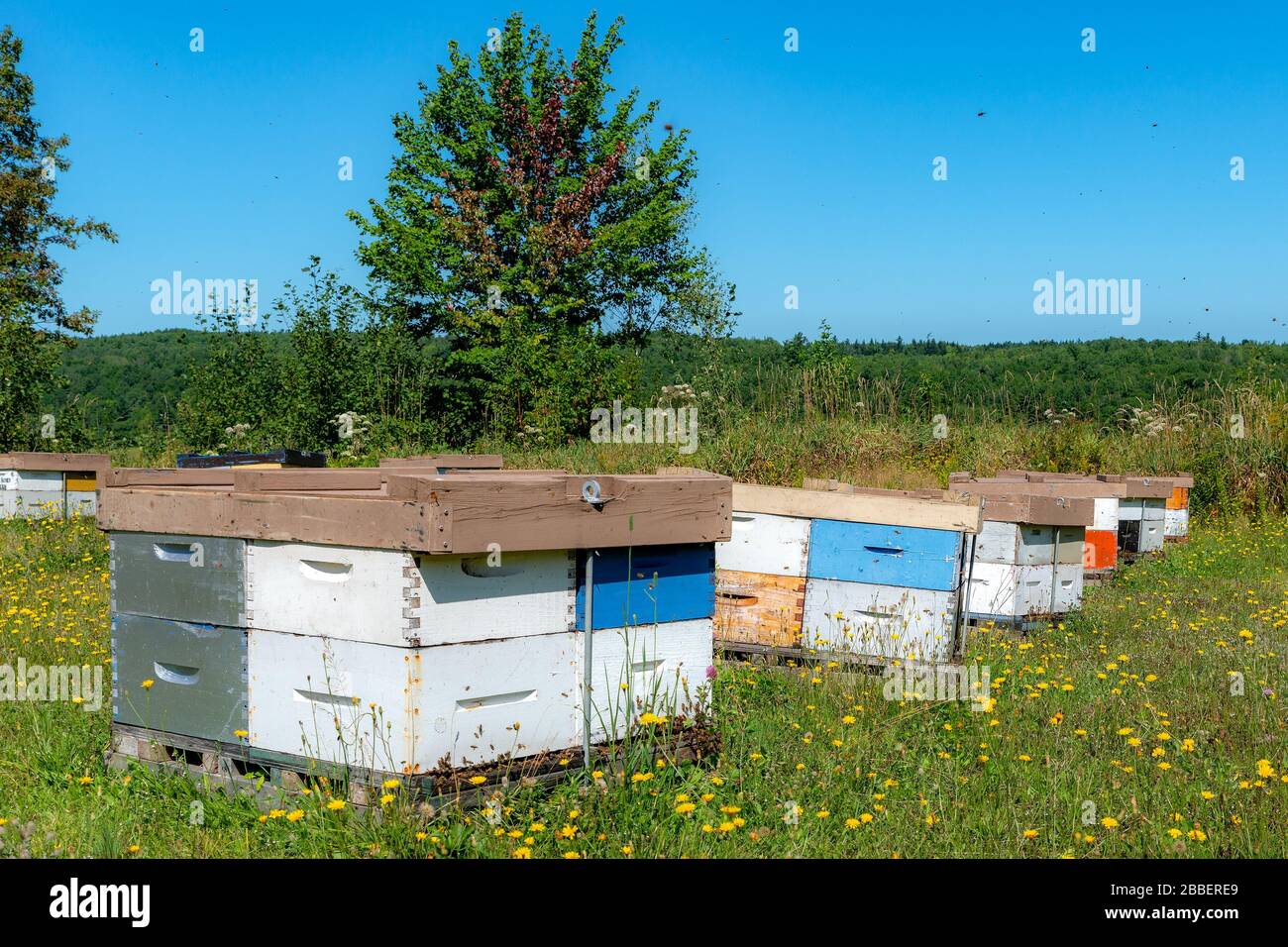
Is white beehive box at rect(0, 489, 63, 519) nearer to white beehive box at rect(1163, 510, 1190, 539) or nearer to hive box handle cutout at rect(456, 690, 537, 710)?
hive box handle cutout at rect(456, 690, 537, 710)

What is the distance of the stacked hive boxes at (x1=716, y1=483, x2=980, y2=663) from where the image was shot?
5422 millimetres

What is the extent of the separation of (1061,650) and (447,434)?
1274 centimetres

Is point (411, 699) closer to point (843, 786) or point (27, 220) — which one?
point (843, 786)

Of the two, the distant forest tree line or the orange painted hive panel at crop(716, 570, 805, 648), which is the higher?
the distant forest tree line

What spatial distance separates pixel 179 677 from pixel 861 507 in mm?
3360

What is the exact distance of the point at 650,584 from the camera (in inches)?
147

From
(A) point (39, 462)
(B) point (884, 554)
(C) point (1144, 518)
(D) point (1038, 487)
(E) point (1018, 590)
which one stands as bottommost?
(E) point (1018, 590)

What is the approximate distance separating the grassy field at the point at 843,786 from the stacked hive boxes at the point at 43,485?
206 inches

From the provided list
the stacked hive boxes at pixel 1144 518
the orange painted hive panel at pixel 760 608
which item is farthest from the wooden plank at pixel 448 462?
the stacked hive boxes at pixel 1144 518

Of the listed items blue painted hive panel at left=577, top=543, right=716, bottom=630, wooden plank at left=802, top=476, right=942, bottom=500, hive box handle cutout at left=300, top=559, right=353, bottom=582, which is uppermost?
wooden plank at left=802, top=476, right=942, bottom=500

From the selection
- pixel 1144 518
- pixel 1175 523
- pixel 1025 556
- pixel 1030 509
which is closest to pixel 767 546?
pixel 1030 509

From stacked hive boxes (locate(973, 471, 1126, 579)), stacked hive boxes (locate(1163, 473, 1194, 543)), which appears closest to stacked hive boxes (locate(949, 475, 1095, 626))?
stacked hive boxes (locate(973, 471, 1126, 579))

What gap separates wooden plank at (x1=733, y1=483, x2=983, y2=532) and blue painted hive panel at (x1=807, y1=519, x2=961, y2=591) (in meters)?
0.05
